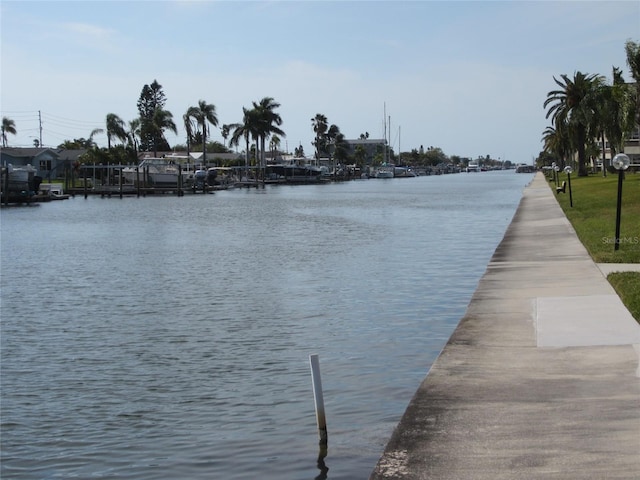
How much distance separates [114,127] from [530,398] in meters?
123

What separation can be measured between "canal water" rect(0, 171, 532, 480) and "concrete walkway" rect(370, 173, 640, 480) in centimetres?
74

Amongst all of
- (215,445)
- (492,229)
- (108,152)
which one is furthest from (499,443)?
(108,152)

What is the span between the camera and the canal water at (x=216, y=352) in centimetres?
980

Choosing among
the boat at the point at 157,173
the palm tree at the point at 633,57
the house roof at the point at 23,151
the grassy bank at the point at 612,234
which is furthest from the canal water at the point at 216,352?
the house roof at the point at 23,151

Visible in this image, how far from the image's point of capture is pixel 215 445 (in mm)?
9938

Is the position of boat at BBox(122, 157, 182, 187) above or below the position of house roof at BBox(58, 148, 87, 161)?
below

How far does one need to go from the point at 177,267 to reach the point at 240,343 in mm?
12519

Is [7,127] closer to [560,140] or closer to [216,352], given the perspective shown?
[560,140]

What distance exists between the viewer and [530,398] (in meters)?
9.77

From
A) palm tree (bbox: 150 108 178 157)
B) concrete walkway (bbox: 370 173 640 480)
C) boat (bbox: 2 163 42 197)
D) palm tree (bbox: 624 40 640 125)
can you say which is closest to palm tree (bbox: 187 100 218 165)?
palm tree (bbox: 150 108 178 157)

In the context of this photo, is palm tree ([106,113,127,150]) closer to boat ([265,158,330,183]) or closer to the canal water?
boat ([265,158,330,183])

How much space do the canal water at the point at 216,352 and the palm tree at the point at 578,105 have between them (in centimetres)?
6014

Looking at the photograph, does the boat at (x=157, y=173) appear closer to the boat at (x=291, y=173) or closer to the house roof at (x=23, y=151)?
the house roof at (x=23, y=151)

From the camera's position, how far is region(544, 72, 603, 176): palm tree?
8844 centimetres
